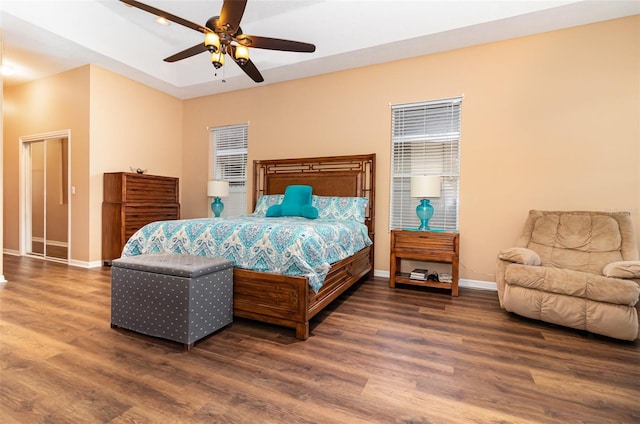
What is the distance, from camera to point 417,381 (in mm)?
1693

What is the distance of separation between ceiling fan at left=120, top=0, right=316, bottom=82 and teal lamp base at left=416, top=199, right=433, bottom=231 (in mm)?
2213

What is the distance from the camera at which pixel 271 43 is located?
281cm

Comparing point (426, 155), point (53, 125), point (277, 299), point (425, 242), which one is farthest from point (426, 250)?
point (53, 125)

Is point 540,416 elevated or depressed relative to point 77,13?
depressed

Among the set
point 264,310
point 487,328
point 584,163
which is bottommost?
point 487,328

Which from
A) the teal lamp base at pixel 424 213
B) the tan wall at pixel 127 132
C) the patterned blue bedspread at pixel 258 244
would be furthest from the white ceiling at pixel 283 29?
→ the patterned blue bedspread at pixel 258 244

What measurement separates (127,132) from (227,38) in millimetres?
3353

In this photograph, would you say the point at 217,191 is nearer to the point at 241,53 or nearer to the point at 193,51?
the point at 193,51

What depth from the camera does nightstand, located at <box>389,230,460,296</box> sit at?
3.38 m

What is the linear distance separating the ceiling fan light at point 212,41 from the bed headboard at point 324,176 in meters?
2.22

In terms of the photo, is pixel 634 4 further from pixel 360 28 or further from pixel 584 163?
pixel 360 28

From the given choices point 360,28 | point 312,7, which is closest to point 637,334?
point 360,28

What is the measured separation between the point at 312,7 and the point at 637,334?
15.4ft

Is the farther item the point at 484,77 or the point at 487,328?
the point at 484,77
